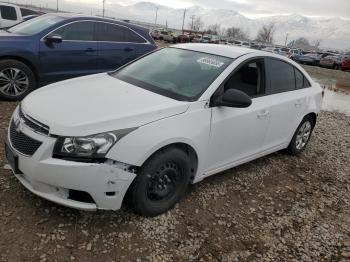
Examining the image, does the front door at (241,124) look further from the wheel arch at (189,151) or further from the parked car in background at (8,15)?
the parked car in background at (8,15)

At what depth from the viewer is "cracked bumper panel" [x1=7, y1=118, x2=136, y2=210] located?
10.4ft

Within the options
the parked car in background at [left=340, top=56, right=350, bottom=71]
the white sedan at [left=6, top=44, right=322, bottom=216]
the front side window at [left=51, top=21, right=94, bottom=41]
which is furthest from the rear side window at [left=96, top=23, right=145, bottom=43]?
the parked car in background at [left=340, top=56, right=350, bottom=71]

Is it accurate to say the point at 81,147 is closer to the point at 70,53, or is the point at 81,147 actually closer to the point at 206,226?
the point at 206,226

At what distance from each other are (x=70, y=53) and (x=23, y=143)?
4.29 m

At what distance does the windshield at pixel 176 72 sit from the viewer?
4.11 meters

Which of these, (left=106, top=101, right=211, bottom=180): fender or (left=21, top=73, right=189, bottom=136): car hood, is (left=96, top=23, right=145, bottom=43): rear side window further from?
(left=106, top=101, right=211, bottom=180): fender

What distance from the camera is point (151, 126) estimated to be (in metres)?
3.45

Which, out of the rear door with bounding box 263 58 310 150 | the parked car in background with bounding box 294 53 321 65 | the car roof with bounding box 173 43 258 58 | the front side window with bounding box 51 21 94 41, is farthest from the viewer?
the parked car in background with bounding box 294 53 321 65

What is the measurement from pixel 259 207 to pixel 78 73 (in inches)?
181

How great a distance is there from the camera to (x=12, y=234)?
129 inches

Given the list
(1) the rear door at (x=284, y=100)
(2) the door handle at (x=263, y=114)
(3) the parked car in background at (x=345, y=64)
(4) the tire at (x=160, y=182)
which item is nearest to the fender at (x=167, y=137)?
(4) the tire at (x=160, y=182)

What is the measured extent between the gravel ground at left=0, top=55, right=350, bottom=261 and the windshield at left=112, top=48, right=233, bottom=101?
1.22 metres

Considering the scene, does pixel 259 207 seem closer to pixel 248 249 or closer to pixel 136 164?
pixel 248 249

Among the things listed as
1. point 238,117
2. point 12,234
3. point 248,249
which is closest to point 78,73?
point 238,117
